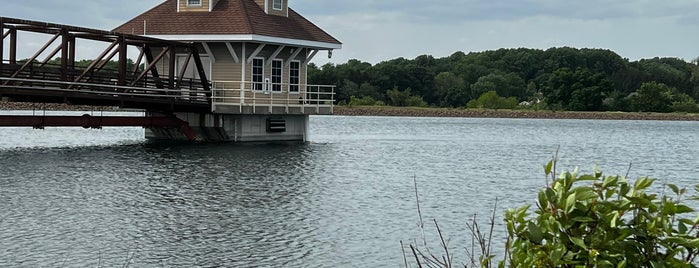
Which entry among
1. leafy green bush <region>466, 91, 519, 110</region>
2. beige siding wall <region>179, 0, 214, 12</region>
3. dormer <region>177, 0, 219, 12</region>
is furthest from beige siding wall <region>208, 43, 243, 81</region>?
leafy green bush <region>466, 91, 519, 110</region>

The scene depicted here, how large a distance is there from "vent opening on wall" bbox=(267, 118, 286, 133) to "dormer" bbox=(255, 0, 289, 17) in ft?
16.0

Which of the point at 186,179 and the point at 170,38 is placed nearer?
the point at 186,179

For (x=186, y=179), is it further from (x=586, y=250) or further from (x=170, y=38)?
(x=586, y=250)

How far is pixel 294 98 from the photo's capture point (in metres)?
40.2

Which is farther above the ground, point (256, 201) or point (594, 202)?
point (594, 202)

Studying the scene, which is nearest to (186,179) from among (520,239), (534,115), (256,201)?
(256,201)

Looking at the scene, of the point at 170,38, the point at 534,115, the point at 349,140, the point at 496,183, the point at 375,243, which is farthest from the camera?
the point at 534,115

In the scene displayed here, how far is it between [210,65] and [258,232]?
2410cm

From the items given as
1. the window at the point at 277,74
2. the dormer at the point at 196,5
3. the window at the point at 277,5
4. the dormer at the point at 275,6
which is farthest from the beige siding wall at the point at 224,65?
the window at the point at 277,5

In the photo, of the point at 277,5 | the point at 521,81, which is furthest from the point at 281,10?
the point at 521,81

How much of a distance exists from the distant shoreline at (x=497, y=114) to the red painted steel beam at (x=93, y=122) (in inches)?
2445

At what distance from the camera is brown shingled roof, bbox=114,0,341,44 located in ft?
123

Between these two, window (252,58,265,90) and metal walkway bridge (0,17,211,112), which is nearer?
metal walkway bridge (0,17,211,112)

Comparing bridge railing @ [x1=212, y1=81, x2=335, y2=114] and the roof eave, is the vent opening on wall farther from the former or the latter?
the roof eave
